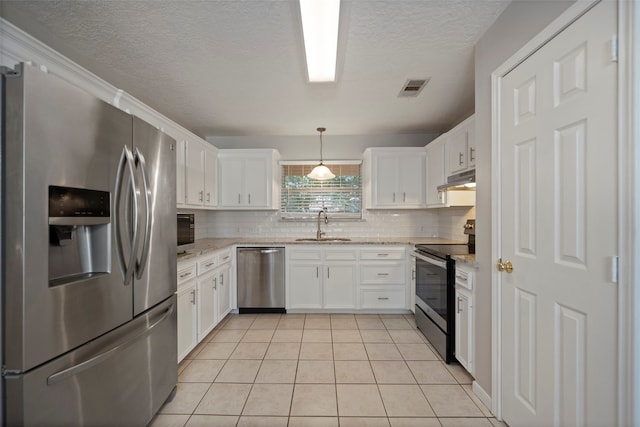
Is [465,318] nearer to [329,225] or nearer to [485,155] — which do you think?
[485,155]

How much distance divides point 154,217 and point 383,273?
2.68 metres

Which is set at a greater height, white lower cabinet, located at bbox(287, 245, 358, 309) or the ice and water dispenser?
the ice and water dispenser

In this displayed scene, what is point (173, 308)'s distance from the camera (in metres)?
1.87

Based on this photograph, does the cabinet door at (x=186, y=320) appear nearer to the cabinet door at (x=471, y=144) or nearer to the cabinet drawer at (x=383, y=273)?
the cabinet drawer at (x=383, y=273)

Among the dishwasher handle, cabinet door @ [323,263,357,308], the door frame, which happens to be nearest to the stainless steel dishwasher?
the dishwasher handle

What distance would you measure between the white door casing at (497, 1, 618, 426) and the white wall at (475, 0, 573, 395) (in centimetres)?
12

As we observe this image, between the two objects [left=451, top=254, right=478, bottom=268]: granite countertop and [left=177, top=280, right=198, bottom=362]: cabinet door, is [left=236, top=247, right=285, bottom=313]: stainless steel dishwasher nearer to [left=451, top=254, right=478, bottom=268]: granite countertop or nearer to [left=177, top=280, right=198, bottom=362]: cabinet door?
[left=177, top=280, right=198, bottom=362]: cabinet door

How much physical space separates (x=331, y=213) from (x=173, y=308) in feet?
8.75

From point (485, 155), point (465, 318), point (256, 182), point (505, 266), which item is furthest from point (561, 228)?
point (256, 182)

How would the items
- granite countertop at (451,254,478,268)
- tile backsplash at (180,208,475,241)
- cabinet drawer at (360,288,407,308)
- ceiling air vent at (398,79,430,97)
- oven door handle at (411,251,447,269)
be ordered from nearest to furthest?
granite countertop at (451,254,478,268), oven door handle at (411,251,447,269), ceiling air vent at (398,79,430,97), cabinet drawer at (360,288,407,308), tile backsplash at (180,208,475,241)

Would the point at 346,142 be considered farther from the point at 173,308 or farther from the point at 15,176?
the point at 15,176

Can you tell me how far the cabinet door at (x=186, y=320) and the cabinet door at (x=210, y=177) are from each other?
4.47 feet

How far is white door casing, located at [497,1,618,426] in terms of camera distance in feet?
3.40

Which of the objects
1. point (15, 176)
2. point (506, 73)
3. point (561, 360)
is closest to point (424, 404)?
point (561, 360)
